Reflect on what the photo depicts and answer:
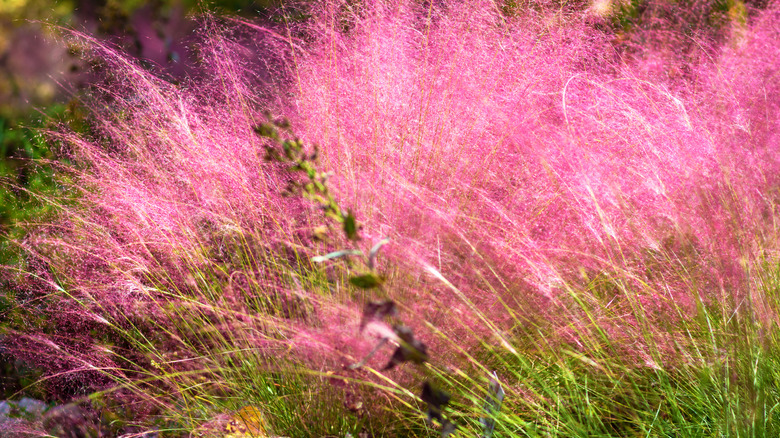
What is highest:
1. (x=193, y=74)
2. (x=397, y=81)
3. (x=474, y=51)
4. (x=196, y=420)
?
(x=474, y=51)

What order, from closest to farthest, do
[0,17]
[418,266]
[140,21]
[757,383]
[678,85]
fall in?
[757,383] < [418,266] < [678,85] < [140,21] < [0,17]

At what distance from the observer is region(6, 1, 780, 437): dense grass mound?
147cm

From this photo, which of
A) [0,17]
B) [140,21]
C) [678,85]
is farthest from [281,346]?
[0,17]

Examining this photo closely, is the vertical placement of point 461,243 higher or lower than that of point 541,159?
lower

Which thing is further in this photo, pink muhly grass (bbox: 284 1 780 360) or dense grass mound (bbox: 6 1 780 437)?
pink muhly grass (bbox: 284 1 780 360)

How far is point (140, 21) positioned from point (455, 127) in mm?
3267

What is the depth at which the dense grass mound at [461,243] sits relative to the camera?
147 centimetres

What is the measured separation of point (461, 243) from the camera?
168cm

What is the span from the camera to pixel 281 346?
163cm

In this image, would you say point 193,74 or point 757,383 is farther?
point 193,74

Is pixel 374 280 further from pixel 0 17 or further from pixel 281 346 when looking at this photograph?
pixel 0 17

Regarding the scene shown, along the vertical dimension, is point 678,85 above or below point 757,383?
above

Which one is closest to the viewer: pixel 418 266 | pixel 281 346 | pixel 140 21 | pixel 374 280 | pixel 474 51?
pixel 374 280

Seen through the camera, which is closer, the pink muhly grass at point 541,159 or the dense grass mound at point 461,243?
the dense grass mound at point 461,243
